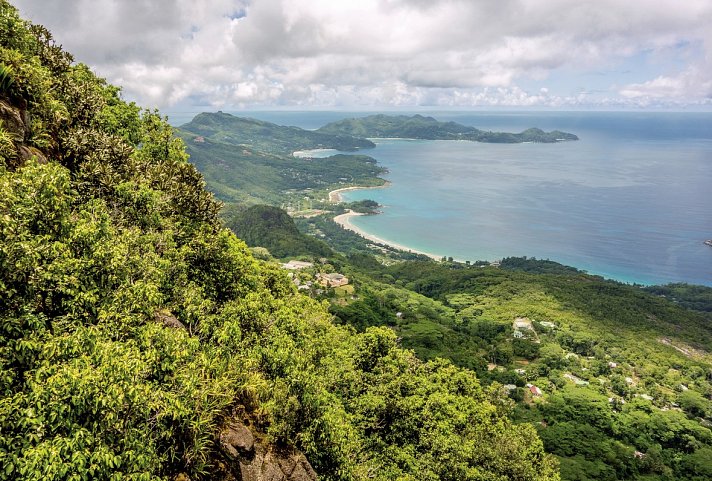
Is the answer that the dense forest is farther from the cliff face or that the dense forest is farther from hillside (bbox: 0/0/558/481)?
the cliff face

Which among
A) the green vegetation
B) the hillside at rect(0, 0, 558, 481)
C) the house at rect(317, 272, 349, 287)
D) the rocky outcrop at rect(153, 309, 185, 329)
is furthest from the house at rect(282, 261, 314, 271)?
the rocky outcrop at rect(153, 309, 185, 329)

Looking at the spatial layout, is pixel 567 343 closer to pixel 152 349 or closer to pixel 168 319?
pixel 168 319

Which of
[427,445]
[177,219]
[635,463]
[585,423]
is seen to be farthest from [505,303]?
[177,219]

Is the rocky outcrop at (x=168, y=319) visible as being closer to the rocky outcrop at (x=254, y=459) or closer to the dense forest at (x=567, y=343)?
the rocky outcrop at (x=254, y=459)

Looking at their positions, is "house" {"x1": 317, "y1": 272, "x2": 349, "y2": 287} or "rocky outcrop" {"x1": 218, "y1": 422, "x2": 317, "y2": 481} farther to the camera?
"house" {"x1": 317, "y1": 272, "x2": 349, "y2": 287}

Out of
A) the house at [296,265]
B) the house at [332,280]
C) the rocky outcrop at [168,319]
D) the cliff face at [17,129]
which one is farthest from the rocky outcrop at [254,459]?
the house at [296,265]
